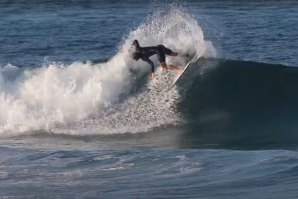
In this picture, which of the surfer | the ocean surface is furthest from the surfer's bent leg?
the ocean surface

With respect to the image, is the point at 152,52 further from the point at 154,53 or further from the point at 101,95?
the point at 101,95

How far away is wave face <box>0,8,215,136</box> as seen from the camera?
2106 centimetres

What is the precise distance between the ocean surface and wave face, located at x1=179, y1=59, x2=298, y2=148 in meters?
0.03

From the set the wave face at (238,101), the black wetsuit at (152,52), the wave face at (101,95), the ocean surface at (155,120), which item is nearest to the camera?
the ocean surface at (155,120)

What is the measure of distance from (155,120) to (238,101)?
2.13 meters

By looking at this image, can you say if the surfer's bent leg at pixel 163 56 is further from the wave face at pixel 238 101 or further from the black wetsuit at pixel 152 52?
the wave face at pixel 238 101

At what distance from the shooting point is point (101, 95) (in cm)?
2275

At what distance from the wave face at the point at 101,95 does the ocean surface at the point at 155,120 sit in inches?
1.2

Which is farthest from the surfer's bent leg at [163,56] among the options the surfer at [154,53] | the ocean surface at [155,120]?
the ocean surface at [155,120]

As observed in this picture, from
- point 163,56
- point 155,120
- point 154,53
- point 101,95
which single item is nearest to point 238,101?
point 155,120

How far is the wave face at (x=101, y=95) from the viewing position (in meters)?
21.1

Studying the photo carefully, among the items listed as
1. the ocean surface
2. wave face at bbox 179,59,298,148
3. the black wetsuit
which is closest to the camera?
the ocean surface

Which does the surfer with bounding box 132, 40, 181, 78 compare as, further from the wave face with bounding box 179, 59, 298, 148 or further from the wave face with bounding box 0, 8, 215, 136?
the wave face with bounding box 179, 59, 298, 148

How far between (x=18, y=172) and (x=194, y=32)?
845 cm
